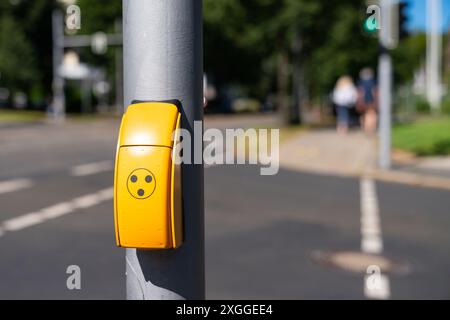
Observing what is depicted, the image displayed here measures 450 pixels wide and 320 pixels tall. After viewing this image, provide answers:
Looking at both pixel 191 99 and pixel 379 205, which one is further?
pixel 379 205

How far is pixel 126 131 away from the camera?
6.30 feet

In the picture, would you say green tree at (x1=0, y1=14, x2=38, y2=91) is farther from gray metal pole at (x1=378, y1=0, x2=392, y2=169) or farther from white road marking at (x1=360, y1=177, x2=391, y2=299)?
white road marking at (x1=360, y1=177, x2=391, y2=299)

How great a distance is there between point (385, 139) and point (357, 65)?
3250 centimetres

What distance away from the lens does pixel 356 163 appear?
47.9 feet

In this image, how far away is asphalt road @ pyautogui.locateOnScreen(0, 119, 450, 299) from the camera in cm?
522

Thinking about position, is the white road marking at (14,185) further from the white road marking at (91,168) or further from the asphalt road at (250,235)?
the white road marking at (91,168)

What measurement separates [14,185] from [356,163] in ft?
23.6

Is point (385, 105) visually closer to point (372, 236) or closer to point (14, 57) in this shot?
point (372, 236)

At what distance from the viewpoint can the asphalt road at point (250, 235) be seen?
522cm

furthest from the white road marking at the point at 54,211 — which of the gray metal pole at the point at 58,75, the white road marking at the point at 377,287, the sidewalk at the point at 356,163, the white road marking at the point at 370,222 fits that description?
the gray metal pole at the point at 58,75

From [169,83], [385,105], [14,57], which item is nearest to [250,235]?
[169,83]

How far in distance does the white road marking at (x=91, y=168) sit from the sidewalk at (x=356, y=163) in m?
3.71
